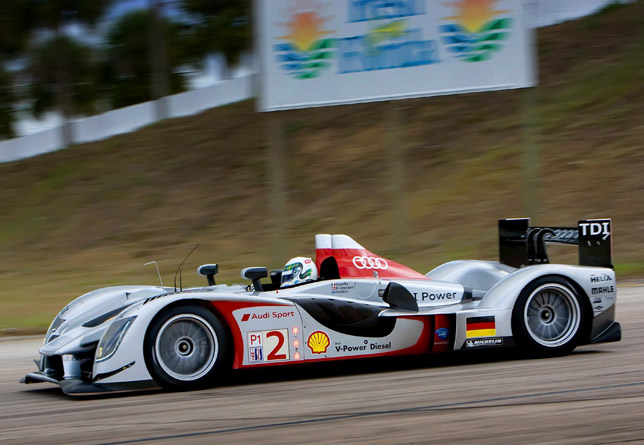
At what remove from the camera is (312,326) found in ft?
21.2

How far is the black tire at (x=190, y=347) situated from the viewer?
243 inches

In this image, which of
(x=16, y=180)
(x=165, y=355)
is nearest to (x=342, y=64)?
(x=165, y=355)

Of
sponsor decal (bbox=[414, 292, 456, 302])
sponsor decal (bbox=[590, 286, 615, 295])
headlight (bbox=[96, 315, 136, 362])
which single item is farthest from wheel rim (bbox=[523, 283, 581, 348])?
headlight (bbox=[96, 315, 136, 362])

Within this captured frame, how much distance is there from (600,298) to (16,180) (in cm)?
2503

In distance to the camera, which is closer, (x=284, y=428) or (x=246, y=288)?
(x=284, y=428)

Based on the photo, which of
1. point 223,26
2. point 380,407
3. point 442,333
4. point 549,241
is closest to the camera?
point 380,407

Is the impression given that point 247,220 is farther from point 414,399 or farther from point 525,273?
point 414,399

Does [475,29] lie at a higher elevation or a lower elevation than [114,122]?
lower

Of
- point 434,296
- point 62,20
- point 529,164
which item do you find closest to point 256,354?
point 434,296

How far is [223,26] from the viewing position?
31.0 metres

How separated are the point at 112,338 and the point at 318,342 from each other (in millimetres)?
1505

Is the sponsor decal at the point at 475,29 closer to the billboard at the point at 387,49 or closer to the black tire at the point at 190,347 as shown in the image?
the billboard at the point at 387,49

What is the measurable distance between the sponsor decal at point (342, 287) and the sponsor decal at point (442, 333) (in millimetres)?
752

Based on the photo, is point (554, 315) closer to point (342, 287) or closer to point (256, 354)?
point (342, 287)
